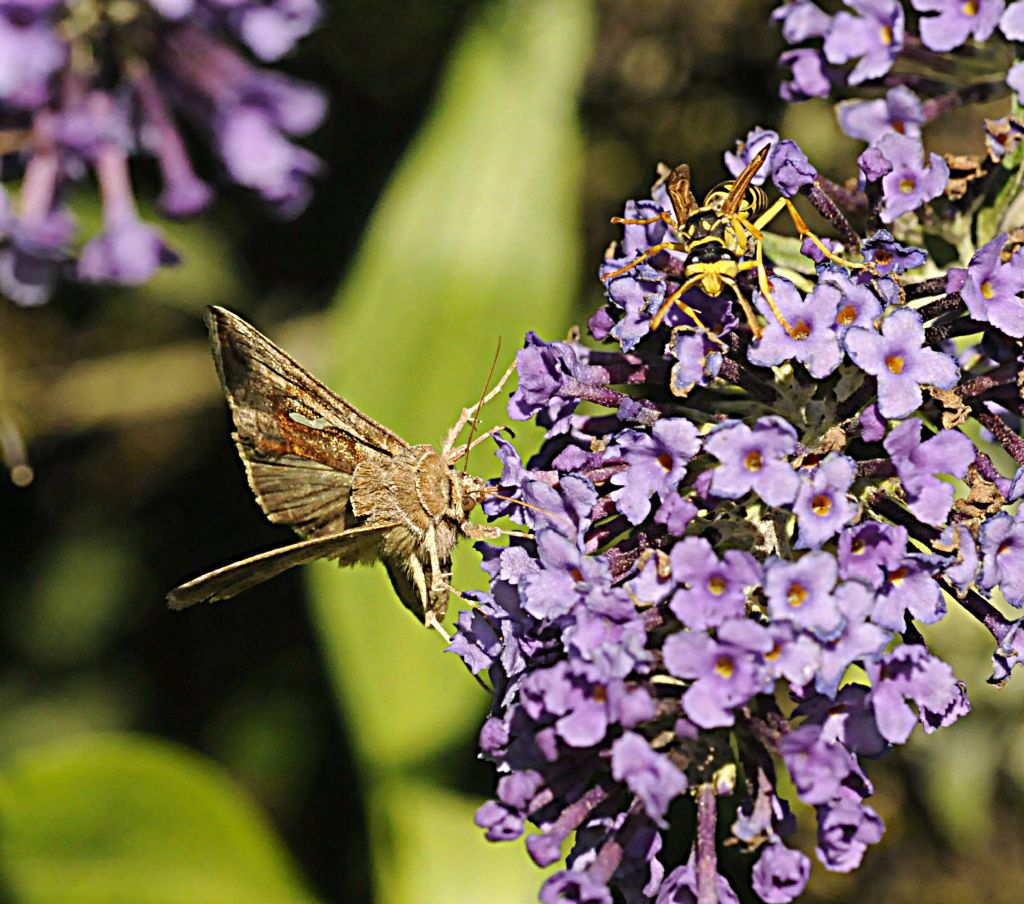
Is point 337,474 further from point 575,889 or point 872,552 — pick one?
point 872,552

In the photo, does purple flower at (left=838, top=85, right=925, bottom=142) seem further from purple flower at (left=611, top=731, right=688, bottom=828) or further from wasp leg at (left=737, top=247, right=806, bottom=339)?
purple flower at (left=611, top=731, right=688, bottom=828)

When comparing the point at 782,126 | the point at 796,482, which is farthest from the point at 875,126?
the point at 782,126

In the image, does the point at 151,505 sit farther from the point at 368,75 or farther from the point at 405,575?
the point at 405,575

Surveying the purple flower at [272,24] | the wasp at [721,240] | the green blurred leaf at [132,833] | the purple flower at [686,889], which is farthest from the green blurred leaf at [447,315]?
the purple flower at [686,889]

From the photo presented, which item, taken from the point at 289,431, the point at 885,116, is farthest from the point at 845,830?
the point at 885,116

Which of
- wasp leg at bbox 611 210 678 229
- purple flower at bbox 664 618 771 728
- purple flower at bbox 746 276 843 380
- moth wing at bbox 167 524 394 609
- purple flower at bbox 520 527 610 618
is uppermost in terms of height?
wasp leg at bbox 611 210 678 229

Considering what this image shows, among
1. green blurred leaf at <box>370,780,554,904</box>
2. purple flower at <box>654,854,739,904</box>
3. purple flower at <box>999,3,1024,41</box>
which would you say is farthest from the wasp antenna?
green blurred leaf at <box>370,780,554,904</box>
